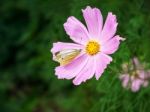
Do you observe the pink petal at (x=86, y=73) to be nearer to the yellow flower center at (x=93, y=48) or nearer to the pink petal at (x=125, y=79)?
the yellow flower center at (x=93, y=48)

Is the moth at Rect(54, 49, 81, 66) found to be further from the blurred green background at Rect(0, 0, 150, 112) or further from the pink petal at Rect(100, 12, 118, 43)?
the blurred green background at Rect(0, 0, 150, 112)

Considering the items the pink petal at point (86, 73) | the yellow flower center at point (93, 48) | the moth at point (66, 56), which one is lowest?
the pink petal at point (86, 73)

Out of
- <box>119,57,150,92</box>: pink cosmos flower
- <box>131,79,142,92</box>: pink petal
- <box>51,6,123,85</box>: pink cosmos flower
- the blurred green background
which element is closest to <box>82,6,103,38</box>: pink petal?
<box>51,6,123,85</box>: pink cosmos flower

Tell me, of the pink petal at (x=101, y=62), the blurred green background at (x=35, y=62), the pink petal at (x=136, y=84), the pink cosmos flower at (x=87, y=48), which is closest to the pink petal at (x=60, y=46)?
the pink cosmos flower at (x=87, y=48)

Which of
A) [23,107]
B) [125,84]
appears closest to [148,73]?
[125,84]

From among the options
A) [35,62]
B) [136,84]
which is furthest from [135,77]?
[35,62]

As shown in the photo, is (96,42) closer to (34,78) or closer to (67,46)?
(67,46)
